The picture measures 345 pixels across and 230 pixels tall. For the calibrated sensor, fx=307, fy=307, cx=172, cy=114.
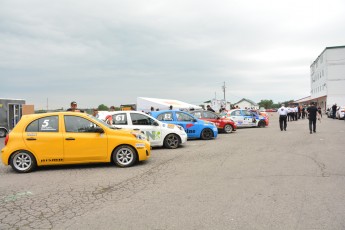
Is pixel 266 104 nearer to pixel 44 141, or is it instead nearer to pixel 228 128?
pixel 228 128

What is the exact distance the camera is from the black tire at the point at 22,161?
8.03m

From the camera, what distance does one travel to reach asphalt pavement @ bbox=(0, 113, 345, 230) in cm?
436

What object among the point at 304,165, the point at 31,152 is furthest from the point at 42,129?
the point at 304,165

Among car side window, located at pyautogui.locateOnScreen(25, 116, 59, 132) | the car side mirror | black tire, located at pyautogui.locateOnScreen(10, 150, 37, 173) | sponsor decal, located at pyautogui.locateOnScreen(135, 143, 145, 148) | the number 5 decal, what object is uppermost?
the number 5 decal

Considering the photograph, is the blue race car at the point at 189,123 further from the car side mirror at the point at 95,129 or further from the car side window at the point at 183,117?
the car side mirror at the point at 95,129

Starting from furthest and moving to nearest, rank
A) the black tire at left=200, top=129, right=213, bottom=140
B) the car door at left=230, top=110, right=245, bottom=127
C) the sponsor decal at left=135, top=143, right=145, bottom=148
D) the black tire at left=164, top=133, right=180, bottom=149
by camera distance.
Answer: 1. the car door at left=230, top=110, right=245, bottom=127
2. the black tire at left=200, top=129, right=213, bottom=140
3. the black tire at left=164, top=133, right=180, bottom=149
4. the sponsor decal at left=135, top=143, right=145, bottom=148

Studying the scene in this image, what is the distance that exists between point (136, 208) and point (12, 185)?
3.41 metres

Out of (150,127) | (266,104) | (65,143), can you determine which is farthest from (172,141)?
(266,104)

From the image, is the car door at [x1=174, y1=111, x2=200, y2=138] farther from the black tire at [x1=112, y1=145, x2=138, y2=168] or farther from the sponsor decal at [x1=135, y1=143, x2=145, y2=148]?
the black tire at [x1=112, y1=145, x2=138, y2=168]

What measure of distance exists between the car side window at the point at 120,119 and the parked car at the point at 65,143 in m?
3.03

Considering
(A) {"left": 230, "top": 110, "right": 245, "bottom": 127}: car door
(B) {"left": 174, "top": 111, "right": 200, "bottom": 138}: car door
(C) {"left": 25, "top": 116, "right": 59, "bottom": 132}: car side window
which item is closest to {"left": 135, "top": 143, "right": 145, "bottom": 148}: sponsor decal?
(C) {"left": 25, "top": 116, "right": 59, "bottom": 132}: car side window

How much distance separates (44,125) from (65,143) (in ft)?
2.53

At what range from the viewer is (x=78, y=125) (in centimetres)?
838

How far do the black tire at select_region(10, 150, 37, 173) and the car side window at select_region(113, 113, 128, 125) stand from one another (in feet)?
13.2
